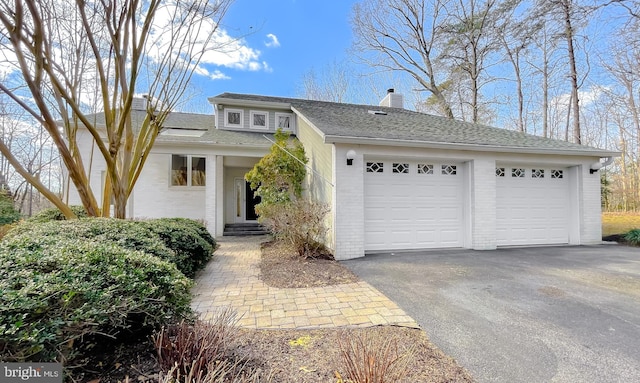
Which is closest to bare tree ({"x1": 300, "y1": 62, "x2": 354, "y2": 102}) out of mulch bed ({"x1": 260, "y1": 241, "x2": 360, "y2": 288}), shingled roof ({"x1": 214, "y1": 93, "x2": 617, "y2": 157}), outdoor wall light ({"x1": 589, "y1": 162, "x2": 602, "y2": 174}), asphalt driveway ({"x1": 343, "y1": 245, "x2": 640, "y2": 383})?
shingled roof ({"x1": 214, "y1": 93, "x2": 617, "y2": 157})

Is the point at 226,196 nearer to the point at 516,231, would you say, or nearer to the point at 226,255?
the point at 226,255

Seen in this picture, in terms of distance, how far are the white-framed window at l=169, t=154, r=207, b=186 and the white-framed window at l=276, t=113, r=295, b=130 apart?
3.84 meters

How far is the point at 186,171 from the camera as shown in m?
11.1

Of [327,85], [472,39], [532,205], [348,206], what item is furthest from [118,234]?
[472,39]

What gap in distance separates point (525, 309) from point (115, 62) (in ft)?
27.9

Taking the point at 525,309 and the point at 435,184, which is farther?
the point at 435,184

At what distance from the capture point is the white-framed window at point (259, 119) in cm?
1261

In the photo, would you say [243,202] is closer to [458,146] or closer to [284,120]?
[284,120]

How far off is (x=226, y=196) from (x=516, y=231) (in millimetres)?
10883

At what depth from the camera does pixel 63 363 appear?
180cm

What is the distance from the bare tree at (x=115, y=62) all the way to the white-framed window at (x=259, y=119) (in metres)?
5.38

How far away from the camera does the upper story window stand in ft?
42.0

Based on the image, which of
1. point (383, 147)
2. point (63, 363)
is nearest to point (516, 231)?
point (383, 147)

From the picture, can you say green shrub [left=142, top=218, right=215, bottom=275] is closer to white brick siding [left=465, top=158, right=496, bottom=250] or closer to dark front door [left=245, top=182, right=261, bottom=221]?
dark front door [left=245, top=182, right=261, bottom=221]
